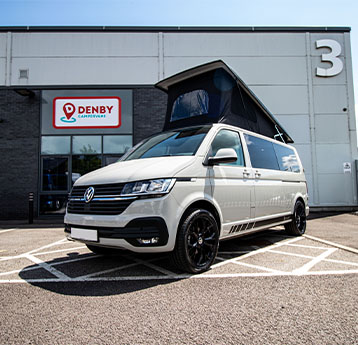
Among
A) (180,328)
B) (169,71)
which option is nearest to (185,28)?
(169,71)

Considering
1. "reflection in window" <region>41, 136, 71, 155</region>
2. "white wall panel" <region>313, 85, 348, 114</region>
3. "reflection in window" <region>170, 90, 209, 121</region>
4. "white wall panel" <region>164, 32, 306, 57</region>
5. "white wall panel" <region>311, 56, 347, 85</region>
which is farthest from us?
"white wall panel" <region>311, 56, 347, 85</region>

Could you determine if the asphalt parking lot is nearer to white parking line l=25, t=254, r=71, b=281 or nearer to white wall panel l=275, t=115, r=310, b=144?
white parking line l=25, t=254, r=71, b=281

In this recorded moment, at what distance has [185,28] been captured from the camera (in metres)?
12.2

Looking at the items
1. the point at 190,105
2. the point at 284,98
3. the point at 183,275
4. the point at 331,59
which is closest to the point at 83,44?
the point at 284,98

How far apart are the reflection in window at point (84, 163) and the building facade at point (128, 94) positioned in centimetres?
4

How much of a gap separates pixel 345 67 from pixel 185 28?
7963 mm

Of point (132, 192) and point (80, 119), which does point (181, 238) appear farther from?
point (80, 119)

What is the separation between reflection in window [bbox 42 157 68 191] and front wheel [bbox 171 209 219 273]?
943cm

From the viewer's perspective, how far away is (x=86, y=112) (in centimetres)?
1146

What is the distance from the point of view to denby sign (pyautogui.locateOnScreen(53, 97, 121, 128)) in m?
11.4

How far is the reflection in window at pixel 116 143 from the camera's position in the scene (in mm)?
11367

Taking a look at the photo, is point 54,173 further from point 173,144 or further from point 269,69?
point 269,69

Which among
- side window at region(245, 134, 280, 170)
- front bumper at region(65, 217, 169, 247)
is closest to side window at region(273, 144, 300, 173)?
side window at region(245, 134, 280, 170)

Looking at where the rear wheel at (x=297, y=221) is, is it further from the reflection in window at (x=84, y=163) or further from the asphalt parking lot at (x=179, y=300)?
the reflection in window at (x=84, y=163)
